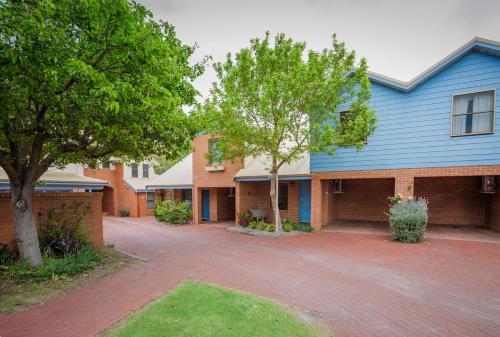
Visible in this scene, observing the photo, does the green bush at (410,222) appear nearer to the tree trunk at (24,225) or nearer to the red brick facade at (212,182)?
the red brick facade at (212,182)

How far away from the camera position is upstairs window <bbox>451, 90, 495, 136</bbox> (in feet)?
31.4

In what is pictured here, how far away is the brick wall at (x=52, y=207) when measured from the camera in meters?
7.66

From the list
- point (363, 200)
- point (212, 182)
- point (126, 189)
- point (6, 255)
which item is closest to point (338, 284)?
point (6, 255)

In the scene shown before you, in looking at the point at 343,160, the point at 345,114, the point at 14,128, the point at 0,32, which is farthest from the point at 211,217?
the point at 0,32

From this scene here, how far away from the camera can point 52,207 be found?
8.76 metres

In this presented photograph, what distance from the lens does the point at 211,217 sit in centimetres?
1866

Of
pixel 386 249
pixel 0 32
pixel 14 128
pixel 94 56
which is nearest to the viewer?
pixel 0 32

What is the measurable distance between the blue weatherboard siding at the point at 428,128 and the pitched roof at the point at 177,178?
37.1 ft

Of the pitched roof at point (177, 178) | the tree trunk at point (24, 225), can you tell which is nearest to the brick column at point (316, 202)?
the pitched roof at point (177, 178)

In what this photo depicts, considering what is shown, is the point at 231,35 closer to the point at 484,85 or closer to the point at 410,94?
the point at 410,94

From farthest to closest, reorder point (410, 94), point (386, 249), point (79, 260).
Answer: point (410, 94), point (386, 249), point (79, 260)

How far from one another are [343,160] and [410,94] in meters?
4.06

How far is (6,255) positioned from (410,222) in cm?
1362

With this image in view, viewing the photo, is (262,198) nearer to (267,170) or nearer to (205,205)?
(267,170)
